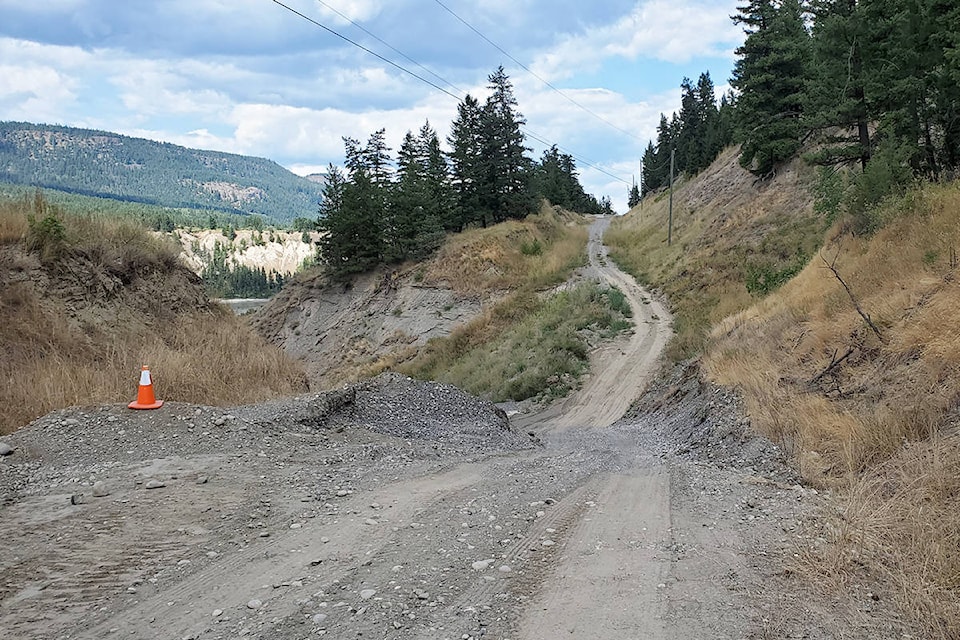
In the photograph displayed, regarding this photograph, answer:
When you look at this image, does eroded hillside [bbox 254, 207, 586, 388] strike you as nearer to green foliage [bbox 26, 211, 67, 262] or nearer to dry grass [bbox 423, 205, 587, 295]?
dry grass [bbox 423, 205, 587, 295]

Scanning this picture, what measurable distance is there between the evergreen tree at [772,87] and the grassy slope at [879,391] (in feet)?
87.3

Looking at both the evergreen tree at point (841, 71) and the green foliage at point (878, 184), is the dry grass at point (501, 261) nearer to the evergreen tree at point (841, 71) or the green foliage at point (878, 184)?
the evergreen tree at point (841, 71)

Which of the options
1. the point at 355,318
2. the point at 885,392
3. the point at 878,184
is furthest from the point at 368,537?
the point at 355,318

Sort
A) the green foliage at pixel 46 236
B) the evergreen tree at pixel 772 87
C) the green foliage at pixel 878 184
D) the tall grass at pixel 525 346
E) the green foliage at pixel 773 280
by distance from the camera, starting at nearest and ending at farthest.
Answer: the green foliage at pixel 46 236, the green foliage at pixel 878 184, the green foliage at pixel 773 280, the tall grass at pixel 525 346, the evergreen tree at pixel 772 87

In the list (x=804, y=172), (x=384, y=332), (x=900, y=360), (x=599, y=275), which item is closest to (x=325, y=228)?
(x=384, y=332)

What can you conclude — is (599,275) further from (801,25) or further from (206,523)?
(206,523)

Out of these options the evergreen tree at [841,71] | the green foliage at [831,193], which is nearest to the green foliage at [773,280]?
the green foliage at [831,193]

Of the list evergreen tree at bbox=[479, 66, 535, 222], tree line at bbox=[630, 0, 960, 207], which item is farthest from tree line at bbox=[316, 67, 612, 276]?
tree line at bbox=[630, 0, 960, 207]

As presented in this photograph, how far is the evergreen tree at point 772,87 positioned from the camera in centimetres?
3922

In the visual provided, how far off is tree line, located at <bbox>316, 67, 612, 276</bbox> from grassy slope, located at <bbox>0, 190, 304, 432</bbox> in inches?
1286

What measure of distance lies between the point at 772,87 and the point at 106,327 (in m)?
42.6

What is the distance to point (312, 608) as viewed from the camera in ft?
11.2

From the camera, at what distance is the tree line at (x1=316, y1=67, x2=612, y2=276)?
48281 mm

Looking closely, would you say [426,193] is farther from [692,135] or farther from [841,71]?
[692,135]
